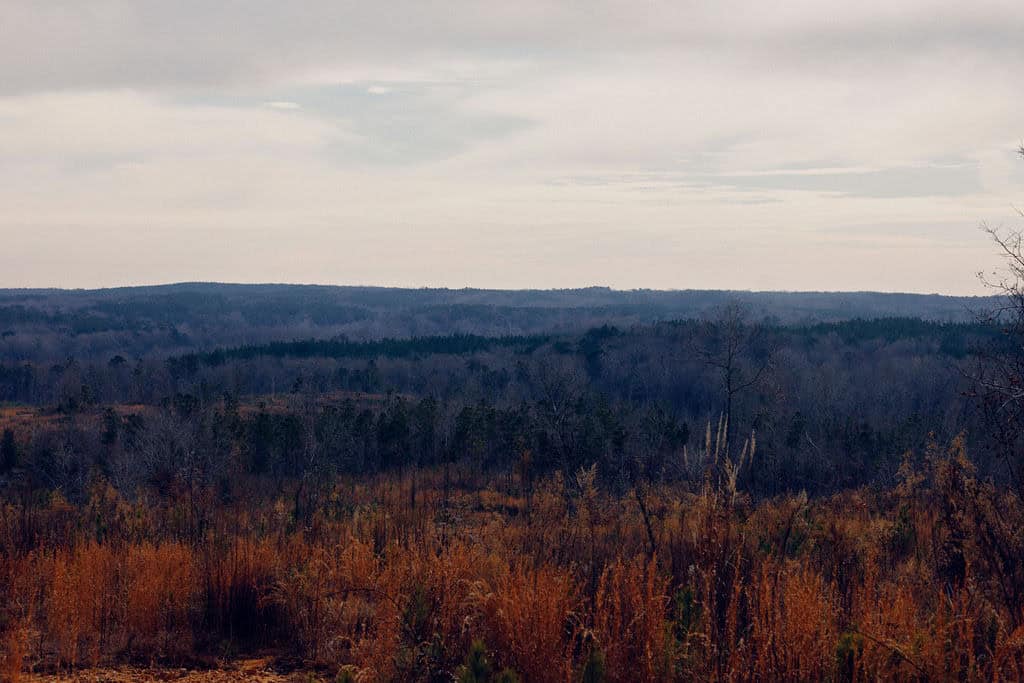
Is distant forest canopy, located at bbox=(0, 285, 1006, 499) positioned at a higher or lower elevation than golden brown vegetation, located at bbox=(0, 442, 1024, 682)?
lower

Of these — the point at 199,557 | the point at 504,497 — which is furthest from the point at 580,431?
the point at 199,557

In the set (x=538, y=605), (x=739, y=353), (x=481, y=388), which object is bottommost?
(x=481, y=388)

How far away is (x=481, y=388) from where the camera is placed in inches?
3265

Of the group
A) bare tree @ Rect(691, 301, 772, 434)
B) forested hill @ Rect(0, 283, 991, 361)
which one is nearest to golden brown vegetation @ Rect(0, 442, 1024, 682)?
bare tree @ Rect(691, 301, 772, 434)

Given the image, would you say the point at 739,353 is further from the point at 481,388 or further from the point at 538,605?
the point at 538,605

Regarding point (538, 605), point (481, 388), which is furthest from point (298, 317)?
point (538, 605)

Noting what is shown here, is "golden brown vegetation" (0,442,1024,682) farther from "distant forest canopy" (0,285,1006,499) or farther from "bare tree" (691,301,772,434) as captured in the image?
"bare tree" (691,301,772,434)

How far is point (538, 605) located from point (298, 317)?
178m

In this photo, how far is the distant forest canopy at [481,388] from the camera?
1388 inches

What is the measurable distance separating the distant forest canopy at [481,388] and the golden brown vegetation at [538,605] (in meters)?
1.58

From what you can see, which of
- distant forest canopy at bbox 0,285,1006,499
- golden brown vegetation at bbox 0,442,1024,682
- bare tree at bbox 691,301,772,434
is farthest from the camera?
bare tree at bbox 691,301,772,434

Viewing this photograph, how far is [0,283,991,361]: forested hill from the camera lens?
136m

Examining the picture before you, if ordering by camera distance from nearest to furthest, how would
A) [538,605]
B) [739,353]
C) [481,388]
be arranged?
[538,605], [739,353], [481,388]

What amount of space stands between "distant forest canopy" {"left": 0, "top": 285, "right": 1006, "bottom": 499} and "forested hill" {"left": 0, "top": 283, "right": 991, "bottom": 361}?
2.38ft
